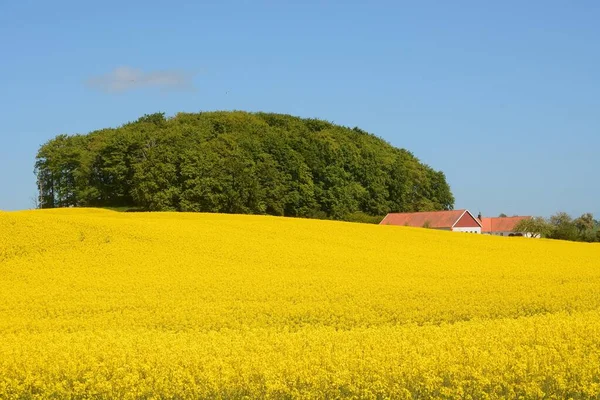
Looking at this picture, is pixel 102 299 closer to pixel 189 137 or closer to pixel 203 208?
pixel 203 208

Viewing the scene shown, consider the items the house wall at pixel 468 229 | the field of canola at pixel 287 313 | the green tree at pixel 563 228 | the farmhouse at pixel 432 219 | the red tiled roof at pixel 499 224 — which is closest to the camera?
the field of canola at pixel 287 313

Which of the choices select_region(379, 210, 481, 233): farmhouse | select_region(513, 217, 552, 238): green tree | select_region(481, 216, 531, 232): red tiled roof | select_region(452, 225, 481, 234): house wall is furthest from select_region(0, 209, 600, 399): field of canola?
select_region(481, 216, 531, 232): red tiled roof

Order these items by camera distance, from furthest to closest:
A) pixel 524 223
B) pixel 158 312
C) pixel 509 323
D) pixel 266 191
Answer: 1. pixel 524 223
2. pixel 266 191
3. pixel 158 312
4. pixel 509 323

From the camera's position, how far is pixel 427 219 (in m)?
73.9

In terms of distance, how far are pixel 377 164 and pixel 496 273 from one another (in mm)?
55849

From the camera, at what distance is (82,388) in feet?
32.8

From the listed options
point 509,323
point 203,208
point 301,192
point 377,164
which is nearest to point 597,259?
point 509,323

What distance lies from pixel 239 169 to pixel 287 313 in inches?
1950

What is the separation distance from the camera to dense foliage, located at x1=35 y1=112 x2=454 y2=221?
63188 millimetres

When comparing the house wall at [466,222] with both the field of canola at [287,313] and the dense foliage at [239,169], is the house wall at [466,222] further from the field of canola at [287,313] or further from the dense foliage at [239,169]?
the field of canola at [287,313]

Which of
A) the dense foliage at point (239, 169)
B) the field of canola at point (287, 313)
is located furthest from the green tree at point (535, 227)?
the field of canola at point (287, 313)

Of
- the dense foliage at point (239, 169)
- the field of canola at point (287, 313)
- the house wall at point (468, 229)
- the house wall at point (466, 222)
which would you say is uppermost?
the dense foliage at point (239, 169)

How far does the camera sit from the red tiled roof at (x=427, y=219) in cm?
7306

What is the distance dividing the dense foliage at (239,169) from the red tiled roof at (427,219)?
2.83 metres
